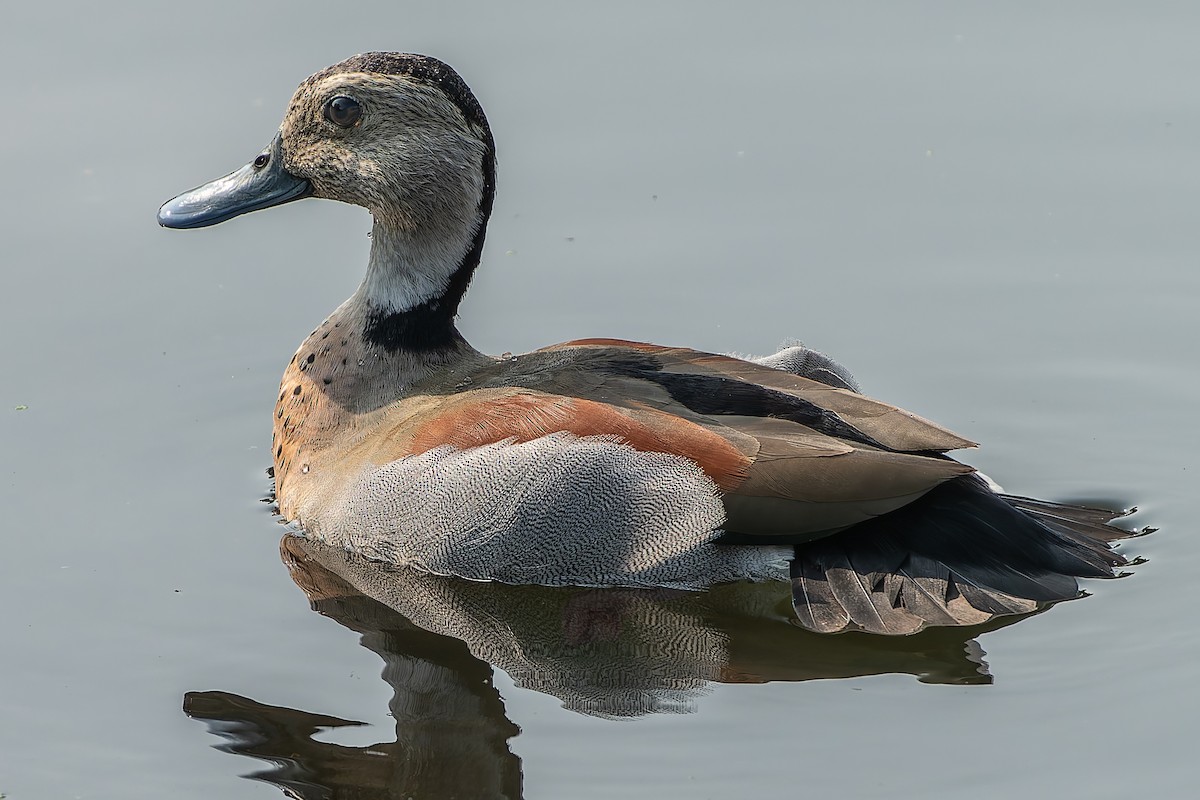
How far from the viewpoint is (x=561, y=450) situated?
7.99 m

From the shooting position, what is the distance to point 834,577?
797cm

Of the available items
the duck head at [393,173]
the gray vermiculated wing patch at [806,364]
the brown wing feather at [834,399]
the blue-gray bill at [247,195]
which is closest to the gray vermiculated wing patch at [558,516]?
the brown wing feather at [834,399]

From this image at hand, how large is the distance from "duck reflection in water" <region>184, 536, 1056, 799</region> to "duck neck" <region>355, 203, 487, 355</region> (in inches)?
43.5

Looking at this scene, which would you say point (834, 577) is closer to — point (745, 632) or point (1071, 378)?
point (745, 632)

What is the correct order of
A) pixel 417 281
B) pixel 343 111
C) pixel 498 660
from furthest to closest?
pixel 417 281 → pixel 343 111 → pixel 498 660

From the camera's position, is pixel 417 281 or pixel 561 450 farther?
pixel 417 281

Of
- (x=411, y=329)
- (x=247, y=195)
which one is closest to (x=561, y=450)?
(x=411, y=329)

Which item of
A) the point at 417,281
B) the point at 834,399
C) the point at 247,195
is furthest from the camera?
the point at 247,195

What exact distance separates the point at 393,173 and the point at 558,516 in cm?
189

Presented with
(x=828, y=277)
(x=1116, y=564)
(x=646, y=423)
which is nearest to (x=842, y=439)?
(x=646, y=423)

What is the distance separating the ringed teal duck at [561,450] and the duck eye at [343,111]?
0.03ft

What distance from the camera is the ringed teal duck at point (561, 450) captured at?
25.8ft

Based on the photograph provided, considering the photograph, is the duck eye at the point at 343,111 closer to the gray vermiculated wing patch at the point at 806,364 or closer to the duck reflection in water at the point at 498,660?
the duck reflection in water at the point at 498,660

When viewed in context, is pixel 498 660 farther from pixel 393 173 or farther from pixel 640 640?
pixel 393 173
